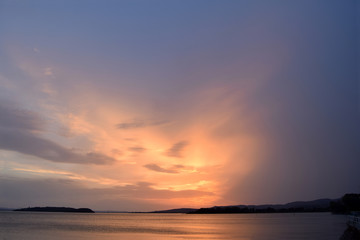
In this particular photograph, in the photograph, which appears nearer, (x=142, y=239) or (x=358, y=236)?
(x=358, y=236)

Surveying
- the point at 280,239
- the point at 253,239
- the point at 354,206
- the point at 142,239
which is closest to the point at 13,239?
the point at 142,239

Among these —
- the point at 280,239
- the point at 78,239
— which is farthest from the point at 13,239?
the point at 280,239

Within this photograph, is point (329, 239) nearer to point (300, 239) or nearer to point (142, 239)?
point (300, 239)

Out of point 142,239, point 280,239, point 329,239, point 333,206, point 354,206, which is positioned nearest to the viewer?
point 329,239

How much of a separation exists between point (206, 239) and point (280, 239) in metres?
13.0

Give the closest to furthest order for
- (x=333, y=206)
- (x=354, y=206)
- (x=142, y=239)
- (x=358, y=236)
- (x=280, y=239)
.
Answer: (x=358, y=236)
(x=280, y=239)
(x=142, y=239)
(x=354, y=206)
(x=333, y=206)

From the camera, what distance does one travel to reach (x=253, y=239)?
54188 millimetres

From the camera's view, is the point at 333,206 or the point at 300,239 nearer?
the point at 300,239

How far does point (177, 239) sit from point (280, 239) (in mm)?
17788

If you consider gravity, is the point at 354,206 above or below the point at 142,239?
above

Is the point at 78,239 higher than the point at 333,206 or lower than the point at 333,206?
lower

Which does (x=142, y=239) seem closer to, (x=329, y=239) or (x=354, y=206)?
(x=329, y=239)

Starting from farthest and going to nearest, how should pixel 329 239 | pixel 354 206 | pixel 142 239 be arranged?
pixel 354 206
pixel 142 239
pixel 329 239

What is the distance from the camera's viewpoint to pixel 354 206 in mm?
126250
